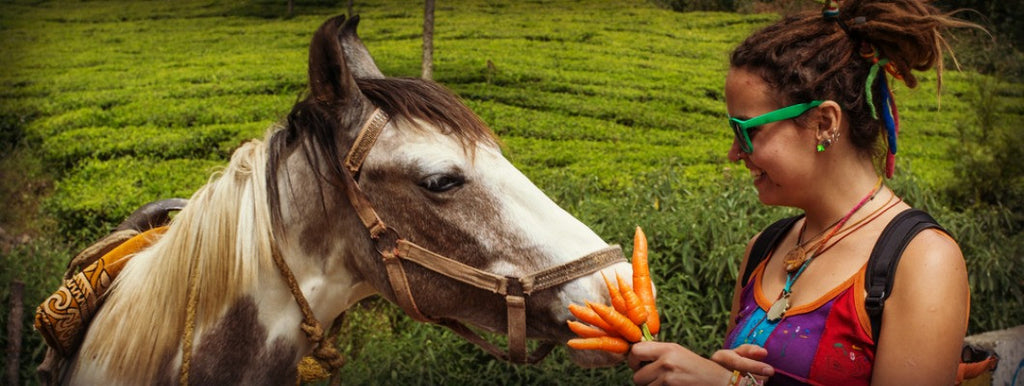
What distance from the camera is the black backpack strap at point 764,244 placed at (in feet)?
5.71

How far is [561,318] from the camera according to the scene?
163 cm

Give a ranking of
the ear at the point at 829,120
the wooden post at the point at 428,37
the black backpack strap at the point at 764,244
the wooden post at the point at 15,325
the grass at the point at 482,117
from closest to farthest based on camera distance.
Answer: the ear at the point at 829,120 < the black backpack strap at the point at 764,244 < the wooden post at the point at 15,325 < the grass at the point at 482,117 < the wooden post at the point at 428,37

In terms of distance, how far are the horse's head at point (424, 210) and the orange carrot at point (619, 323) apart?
0.09 metres

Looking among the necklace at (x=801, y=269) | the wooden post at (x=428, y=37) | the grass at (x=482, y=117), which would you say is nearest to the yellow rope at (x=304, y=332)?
the necklace at (x=801, y=269)

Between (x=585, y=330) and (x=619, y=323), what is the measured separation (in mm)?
74

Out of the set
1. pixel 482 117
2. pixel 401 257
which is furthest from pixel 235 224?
pixel 482 117

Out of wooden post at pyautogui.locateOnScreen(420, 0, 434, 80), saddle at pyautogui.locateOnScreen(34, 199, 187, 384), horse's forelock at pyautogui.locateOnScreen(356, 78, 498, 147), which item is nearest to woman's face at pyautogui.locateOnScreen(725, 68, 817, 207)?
horse's forelock at pyautogui.locateOnScreen(356, 78, 498, 147)

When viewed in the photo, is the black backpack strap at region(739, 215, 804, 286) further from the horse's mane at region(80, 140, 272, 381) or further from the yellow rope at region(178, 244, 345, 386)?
the horse's mane at region(80, 140, 272, 381)

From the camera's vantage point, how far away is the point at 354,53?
6.24ft

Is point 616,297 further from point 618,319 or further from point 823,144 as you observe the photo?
point 823,144

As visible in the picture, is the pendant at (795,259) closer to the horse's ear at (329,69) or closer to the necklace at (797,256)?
the necklace at (797,256)

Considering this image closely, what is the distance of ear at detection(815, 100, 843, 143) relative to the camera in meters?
1.41

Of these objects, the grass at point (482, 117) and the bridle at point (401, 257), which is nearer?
the bridle at point (401, 257)

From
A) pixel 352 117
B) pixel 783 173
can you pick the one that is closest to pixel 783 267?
pixel 783 173
